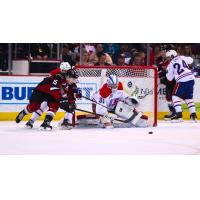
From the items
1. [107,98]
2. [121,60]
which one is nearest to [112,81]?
[107,98]

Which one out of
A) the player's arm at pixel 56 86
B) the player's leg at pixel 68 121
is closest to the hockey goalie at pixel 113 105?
the player's leg at pixel 68 121

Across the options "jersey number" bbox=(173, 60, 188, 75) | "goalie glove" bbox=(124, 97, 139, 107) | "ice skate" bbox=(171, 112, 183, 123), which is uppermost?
"jersey number" bbox=(173, 60, 188, 75)

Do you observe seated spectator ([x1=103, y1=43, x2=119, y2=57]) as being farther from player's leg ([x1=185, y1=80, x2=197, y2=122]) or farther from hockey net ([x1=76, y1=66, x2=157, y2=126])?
player's leg ([x1=185, y1=80, x2=197, y2=122])

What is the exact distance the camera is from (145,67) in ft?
26.3

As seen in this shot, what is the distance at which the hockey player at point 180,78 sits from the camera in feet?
27.6

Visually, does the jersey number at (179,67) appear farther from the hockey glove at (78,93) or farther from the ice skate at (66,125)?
the ice skate at (66,125)

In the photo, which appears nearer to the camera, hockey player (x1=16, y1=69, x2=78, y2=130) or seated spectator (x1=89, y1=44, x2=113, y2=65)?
hockey player (x1=16, y1=69, x2=78, y2=130)

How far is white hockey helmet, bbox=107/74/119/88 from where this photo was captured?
302 inches

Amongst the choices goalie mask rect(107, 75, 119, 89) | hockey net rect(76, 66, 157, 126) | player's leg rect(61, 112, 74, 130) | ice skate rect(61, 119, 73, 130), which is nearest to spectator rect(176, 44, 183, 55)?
hockey net rect(76, 66, 157, 126)

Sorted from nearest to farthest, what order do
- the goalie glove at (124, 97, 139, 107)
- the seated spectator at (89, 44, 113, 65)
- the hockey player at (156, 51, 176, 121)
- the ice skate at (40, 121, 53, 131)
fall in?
the ice skate at (40, 121, 53, 131) < the goalie glove at (124, 97, 139, 107) < the seated spectator at (89, 44, 113, 65) < the hockey player at (156, 51, 176, 121)

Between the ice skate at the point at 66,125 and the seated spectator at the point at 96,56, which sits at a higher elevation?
the seated spectator at the point at 96,56

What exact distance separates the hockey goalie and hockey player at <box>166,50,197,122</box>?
3.03 ft

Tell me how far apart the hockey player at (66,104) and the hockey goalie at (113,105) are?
23cm

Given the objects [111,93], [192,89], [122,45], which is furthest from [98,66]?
[192,89]
